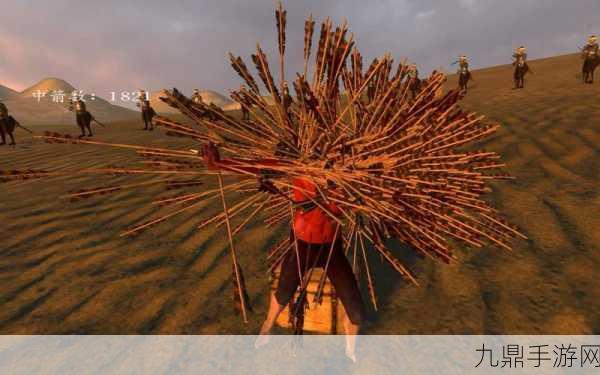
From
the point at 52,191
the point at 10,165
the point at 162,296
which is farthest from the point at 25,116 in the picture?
→ the point at 162,296

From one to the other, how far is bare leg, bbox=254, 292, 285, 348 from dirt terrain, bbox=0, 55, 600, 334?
21 cm

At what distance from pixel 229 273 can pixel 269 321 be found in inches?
37.4

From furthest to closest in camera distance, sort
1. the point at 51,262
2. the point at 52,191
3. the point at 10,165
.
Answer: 1. the point at 10,165
2. the point at 52,191
3. the point at 51,262

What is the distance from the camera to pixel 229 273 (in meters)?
3.14

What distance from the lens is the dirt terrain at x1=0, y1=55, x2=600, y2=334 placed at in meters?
2.53

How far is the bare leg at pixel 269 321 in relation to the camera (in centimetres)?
225

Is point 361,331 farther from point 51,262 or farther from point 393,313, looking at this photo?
point 51,262

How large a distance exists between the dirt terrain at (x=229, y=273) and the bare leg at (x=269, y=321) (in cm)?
21

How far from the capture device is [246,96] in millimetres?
1874

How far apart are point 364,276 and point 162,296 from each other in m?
1.64
